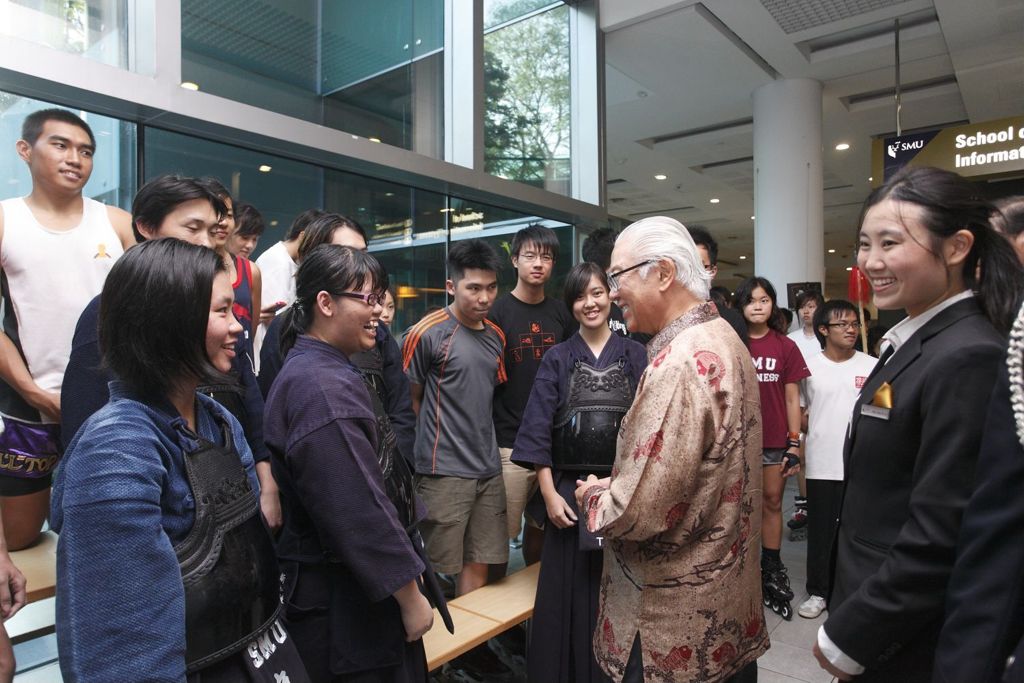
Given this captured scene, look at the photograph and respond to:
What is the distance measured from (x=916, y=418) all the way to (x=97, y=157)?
3285mm

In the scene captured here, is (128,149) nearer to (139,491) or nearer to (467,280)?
(467,280)

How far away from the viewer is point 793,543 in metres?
4.69

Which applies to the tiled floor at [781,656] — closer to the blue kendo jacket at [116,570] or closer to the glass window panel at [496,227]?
the blue kendo jacket at [116,570]

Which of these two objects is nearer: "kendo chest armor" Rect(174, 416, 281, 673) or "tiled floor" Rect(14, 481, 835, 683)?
"kendo chest armor" Rect(174, 416, 281, 673)

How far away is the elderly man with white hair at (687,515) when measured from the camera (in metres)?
1.36

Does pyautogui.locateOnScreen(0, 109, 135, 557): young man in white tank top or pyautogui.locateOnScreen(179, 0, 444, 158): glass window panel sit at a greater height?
pyautogui.locateOnScreen(179, 0, 444, 158): glass window panel

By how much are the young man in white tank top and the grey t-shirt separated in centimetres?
118

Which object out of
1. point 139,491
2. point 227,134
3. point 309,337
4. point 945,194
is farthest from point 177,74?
point 945,194

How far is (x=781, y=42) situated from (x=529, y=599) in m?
4.97

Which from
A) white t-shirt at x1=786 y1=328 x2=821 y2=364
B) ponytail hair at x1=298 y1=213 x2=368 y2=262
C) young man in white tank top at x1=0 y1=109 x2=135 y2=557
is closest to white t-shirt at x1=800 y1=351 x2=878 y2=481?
white t-shirt at x1=786 y1=328 x2=821 y2=364

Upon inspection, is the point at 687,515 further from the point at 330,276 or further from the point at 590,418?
A: the point at 330,276

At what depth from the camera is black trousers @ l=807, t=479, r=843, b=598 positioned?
3387mm

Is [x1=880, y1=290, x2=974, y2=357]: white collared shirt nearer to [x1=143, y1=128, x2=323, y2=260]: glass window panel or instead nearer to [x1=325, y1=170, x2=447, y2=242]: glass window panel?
[x1=143, y1=128, x2=323, y2=260]: glass window panel

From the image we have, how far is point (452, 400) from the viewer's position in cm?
259
